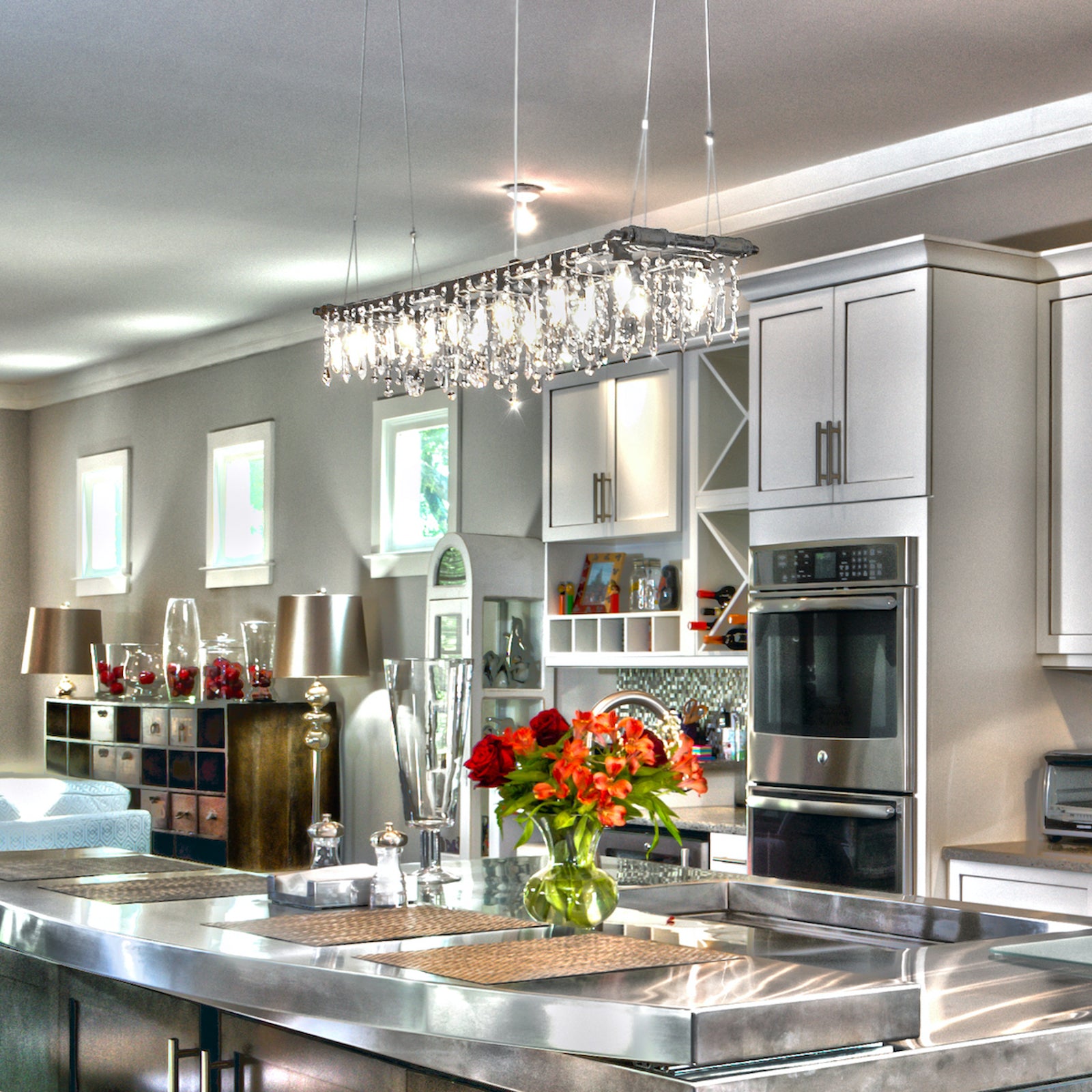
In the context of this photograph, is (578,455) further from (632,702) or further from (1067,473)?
(632,702)

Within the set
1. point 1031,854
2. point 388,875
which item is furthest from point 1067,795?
point 388,875

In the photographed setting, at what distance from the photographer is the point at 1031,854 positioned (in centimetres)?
397

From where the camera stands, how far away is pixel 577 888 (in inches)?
90.3

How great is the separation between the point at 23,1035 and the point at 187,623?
4944mm

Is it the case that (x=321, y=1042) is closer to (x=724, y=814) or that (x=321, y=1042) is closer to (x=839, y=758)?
(x=839, y=758)

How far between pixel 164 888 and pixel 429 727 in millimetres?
641

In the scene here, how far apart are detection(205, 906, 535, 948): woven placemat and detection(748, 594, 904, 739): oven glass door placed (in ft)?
6.65

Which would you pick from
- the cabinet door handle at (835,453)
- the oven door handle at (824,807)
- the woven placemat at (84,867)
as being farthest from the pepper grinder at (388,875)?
the cabinet door handle at (835,453)

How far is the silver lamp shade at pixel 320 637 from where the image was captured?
685 centimetres

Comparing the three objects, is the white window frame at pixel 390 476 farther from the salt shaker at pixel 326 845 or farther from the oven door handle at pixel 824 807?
the salt shaker at pixel 326 845

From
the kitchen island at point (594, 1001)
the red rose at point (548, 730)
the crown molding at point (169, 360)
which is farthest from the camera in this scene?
the crown molding at point (169, 360)

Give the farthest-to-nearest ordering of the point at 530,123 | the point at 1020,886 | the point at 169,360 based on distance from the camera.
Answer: the point at 169,360 < the point at 530,123 < the point at 1020,886

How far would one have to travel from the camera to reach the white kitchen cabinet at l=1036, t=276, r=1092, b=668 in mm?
4176

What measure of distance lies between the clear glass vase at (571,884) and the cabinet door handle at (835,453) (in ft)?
7.40
